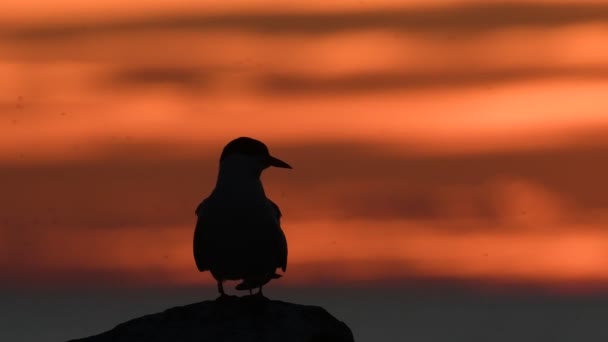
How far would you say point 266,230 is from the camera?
22.0m

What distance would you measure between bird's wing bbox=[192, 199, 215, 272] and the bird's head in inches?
33.2

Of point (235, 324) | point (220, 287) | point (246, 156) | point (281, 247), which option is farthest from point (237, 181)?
point (235, 324)

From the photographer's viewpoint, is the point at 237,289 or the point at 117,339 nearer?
the point at 117,339

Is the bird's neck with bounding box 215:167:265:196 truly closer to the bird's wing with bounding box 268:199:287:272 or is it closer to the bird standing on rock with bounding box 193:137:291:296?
the bird standing on rock with bounding box 193:137:291:296

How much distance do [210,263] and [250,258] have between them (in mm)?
717

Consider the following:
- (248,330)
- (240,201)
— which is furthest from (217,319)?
(240,201)

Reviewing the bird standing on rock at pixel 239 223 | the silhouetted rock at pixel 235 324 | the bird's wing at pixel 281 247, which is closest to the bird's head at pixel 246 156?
the bird standing on rock at pixel 239 223

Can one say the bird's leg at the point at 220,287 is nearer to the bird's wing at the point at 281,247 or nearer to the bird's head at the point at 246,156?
the bird's wing at the point at 281,247

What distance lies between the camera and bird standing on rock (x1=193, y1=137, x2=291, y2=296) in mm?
21797

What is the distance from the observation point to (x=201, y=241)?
72.6 ft

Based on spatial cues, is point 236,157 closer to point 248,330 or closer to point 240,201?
point 240,201

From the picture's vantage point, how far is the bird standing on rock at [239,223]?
21797mm

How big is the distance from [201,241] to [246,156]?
5.32 feet

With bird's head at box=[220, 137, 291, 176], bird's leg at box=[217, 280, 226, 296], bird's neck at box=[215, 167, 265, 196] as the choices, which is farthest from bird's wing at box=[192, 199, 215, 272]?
bird's head at box=[220, 137, 291, 176]
